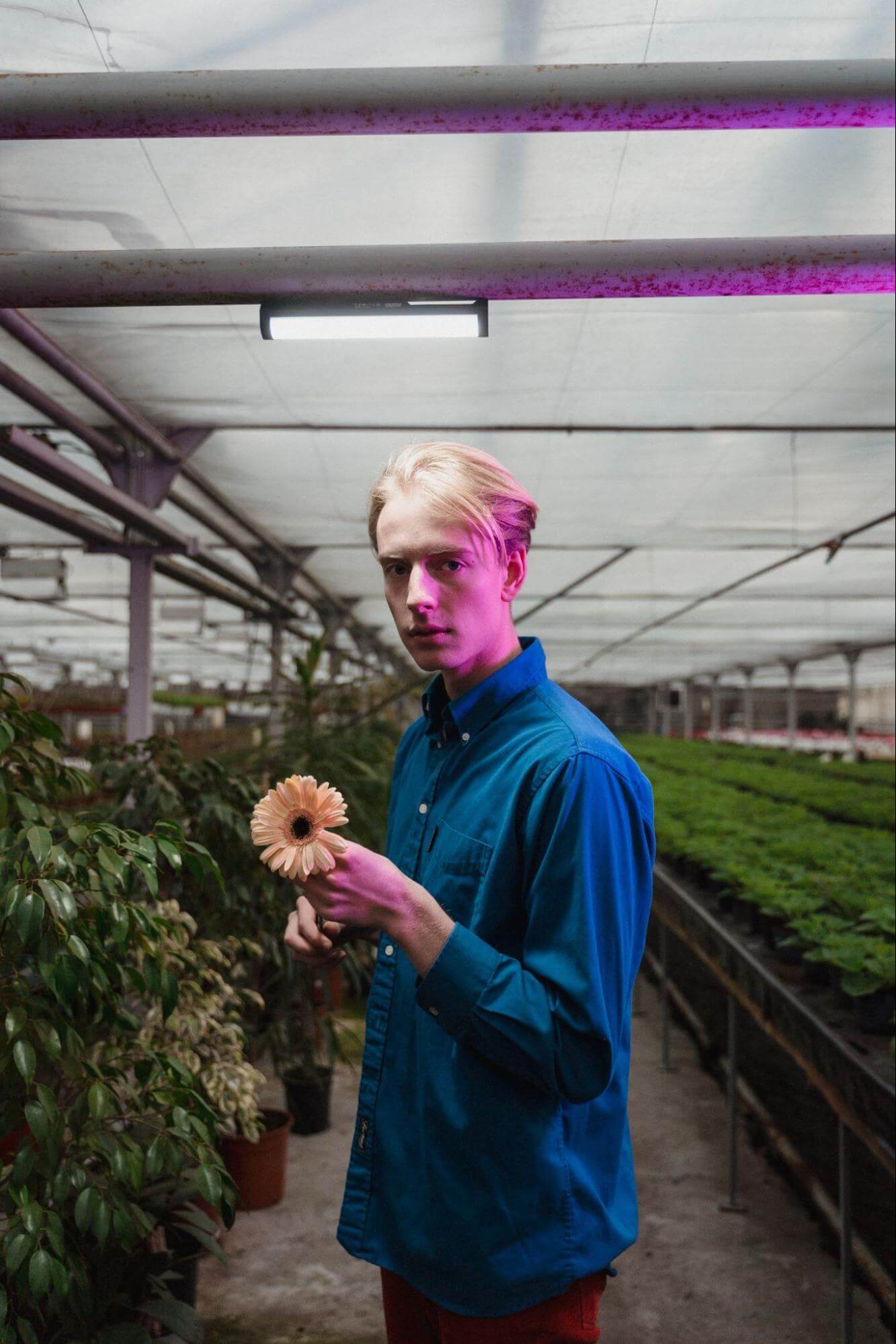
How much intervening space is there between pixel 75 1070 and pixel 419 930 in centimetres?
104

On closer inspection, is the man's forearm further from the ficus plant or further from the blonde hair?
the ficus plant

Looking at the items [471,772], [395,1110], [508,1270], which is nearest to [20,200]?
[471,772]

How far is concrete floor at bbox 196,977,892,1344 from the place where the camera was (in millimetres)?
2744

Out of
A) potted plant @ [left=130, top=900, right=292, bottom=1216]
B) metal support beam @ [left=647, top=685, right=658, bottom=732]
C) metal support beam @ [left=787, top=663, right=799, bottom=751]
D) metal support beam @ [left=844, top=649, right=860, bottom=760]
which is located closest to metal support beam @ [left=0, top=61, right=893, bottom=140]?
potted plant @ [left=130, top=900, right=292, bottom=1216]

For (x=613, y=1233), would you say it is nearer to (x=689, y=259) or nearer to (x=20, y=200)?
(x=689, y=259)

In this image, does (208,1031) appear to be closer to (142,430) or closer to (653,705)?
(142,430)

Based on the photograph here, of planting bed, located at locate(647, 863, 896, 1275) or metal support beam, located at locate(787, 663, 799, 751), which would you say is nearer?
planting bed, located at locate(647, 863, 896, 1275)

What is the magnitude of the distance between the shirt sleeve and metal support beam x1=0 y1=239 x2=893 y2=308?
3.34 ft

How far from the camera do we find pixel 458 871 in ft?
3.48

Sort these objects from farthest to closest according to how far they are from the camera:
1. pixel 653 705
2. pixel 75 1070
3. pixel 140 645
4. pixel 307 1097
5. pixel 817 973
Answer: pixel 653 705
pixel 140 645
pixel 307 1097
pixel 817 973
pixel 75 1070

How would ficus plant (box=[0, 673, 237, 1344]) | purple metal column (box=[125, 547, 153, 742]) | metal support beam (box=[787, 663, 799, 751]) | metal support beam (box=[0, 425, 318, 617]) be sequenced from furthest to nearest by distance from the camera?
metal support beam (box=[787, 663, 799, 751]) < purple metal column (box=[125, 547, 153, 742]) < metal support beam (box=[0, 425, 318, 617]) < ficus plant (box=[0, 673, 237, 1344])

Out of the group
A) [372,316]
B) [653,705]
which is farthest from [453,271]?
[653,705]

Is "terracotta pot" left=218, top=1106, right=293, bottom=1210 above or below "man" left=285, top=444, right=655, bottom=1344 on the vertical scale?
below

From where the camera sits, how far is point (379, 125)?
1522 millimetres
